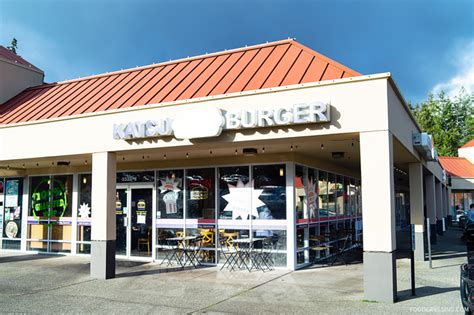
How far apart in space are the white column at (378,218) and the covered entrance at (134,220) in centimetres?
754

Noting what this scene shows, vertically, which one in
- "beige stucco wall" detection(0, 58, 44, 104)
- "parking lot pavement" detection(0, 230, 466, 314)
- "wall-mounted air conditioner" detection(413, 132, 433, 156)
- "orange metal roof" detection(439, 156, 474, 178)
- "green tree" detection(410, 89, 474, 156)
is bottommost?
"parking lot pavement" detection(0, 230, 466, 314)

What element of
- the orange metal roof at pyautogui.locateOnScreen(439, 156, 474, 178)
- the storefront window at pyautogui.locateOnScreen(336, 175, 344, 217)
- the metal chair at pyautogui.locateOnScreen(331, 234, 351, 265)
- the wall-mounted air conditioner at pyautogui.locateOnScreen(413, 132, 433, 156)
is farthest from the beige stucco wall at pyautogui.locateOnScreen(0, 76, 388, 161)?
the orange metal roof at pyautogui.locateOnScreen(439, 156, 474, 178)

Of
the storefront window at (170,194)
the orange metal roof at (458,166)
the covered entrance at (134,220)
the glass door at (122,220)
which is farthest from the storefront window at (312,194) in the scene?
the orange metal roof at (458,166)

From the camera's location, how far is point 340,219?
1573 cm

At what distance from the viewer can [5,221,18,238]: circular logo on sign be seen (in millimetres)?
16625

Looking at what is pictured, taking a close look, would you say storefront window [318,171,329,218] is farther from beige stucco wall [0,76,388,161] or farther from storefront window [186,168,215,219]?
beige stucco wall [0,76,388,161]

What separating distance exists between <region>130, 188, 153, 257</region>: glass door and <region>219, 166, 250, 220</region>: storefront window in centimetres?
253

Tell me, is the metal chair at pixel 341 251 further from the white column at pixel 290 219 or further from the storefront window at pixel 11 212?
the storefront window at pixel 11 212

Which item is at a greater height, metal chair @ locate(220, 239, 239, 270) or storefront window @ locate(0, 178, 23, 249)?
storefront window @ locate(0, 178, 23, 249)

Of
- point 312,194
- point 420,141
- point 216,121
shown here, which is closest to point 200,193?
point 312,194

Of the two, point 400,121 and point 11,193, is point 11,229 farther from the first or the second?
point 400,121

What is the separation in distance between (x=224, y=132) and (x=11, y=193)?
11.3 metres

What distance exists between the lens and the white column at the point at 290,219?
1174cm

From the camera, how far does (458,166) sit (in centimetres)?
3875
